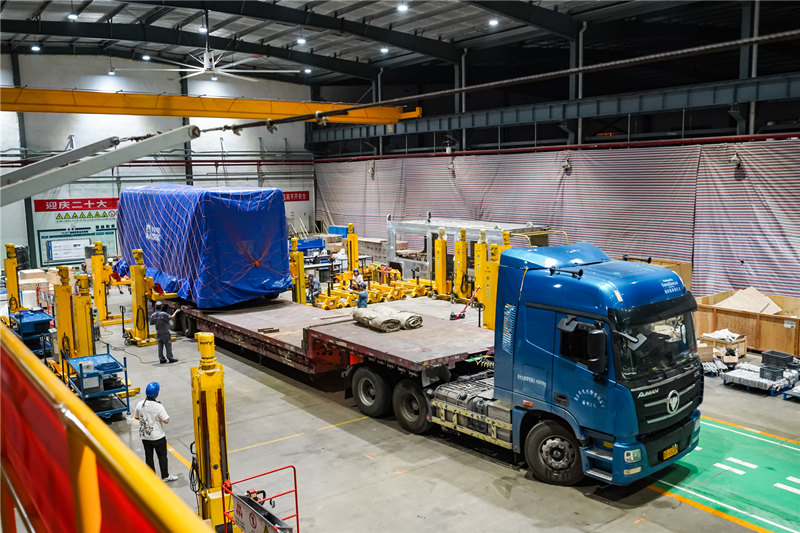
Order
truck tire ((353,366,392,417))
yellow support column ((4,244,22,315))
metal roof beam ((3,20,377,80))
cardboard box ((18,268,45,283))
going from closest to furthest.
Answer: truck tire ((353,366,392,417)), yellow support column ((4,244,22,315)), cardboard box ((18,268,45,283)), metal roof beam ((3,20,377,80))

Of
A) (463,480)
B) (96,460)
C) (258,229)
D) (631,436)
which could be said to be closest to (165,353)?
(258,229)

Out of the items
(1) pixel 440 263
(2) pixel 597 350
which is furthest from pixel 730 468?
(1) pixel 440 263

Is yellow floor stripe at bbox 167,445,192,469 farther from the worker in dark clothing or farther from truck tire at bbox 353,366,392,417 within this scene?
the worker in dark clothing

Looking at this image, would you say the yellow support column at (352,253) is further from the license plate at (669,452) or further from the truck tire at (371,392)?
the license plate at (669,452)

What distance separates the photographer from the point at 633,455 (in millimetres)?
7668

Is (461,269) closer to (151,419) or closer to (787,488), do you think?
(787,488)

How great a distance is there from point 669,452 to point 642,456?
0.66m

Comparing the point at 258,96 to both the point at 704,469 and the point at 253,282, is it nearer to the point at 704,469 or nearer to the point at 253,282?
the point at 253,282

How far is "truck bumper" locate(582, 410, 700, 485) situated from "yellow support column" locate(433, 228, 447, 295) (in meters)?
13.2

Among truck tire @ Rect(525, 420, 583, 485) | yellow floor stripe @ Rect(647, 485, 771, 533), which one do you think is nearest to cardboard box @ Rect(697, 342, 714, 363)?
yellow floor stripe @ Rect(647, 485, 771, 533)

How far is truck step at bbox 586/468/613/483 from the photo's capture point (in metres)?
7.76

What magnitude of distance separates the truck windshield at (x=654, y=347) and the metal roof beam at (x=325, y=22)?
1806cm

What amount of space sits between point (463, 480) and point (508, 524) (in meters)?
1.26

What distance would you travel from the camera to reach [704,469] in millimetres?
9047
